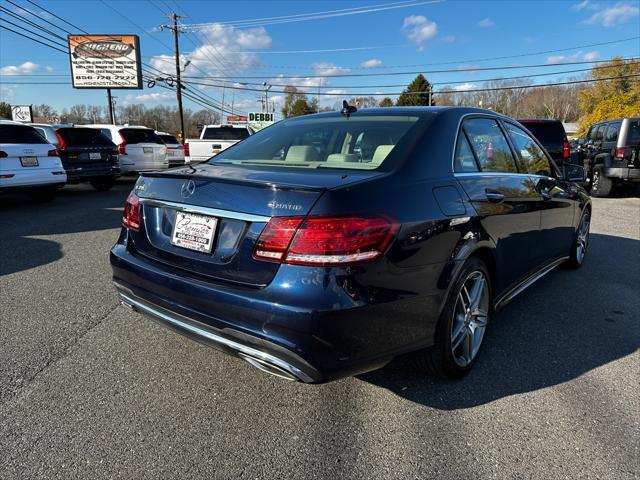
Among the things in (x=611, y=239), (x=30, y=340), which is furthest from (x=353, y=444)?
(x=611, y=239)

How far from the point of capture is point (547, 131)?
1127cm

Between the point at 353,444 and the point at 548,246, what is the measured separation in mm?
2698

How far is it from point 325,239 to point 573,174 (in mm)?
3798

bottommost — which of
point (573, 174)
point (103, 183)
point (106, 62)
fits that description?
point (103, 183)

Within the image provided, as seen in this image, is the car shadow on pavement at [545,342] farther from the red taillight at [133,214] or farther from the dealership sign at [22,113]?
the dealership sign at [22,113]

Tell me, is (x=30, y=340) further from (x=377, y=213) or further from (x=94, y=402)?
(x=377, y=213)

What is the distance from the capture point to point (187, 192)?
232cm

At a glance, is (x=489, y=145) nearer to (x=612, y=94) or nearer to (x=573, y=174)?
(x=573, y=174)

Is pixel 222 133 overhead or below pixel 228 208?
overhead

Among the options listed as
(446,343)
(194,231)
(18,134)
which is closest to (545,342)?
(446,343)

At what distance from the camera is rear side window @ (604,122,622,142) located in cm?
1131

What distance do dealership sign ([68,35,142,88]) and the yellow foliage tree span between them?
33453 mm

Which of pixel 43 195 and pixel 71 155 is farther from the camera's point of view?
pixel 71 155

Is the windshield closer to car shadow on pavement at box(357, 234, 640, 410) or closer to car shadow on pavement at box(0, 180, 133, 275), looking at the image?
car shadow on pavement at box(357, 234, 640, 410)
